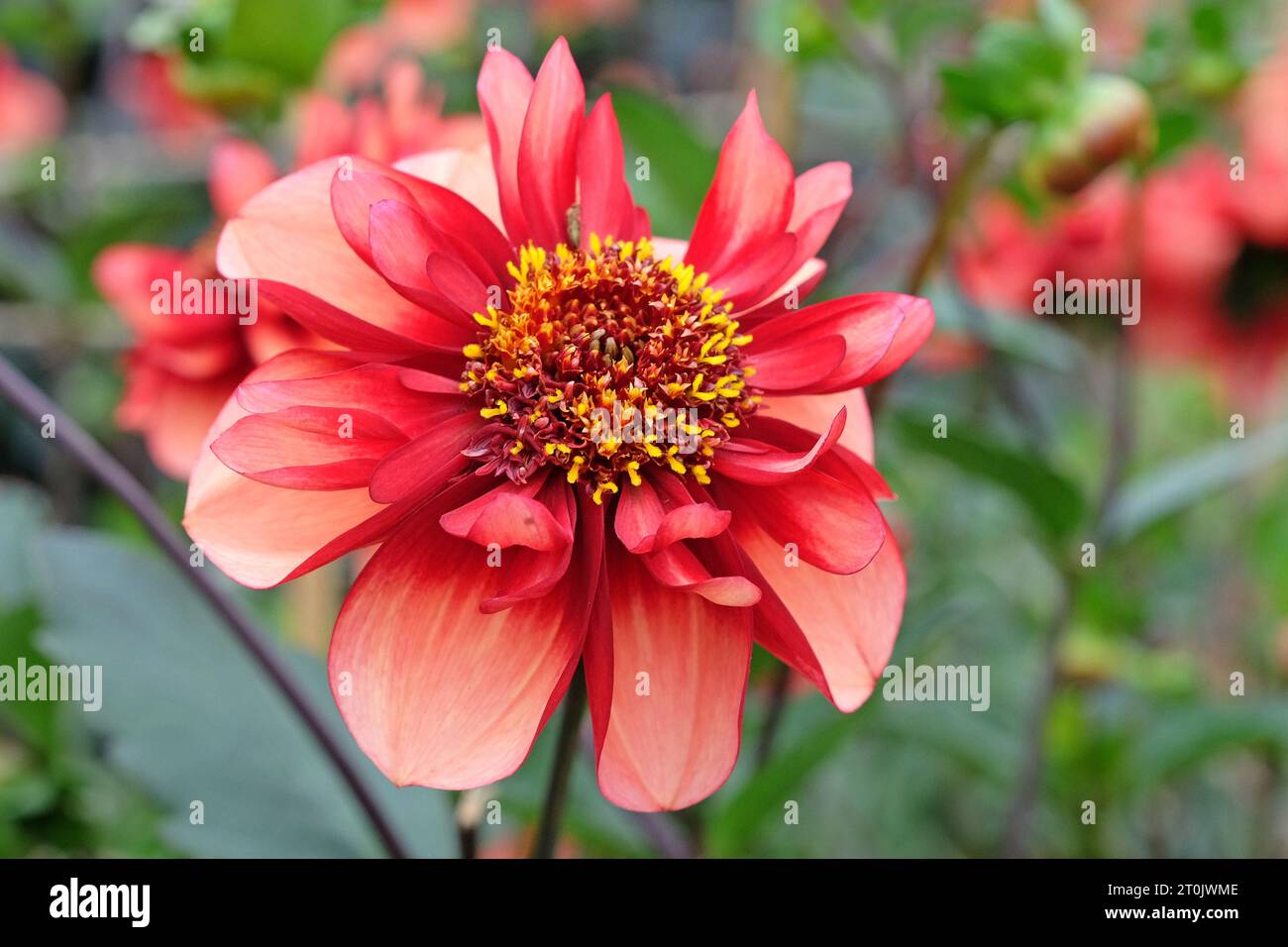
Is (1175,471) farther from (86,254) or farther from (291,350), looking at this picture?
(86,254)

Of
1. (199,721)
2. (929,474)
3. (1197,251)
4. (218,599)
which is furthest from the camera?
(929,474)

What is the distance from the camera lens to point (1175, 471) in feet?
2.53

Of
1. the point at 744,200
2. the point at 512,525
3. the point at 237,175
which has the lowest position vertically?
the point at 512,525

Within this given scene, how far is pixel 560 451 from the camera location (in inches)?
15.2

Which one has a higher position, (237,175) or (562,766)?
(237,175)

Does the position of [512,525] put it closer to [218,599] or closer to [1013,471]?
[218,599]

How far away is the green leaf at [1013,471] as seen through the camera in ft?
2.02

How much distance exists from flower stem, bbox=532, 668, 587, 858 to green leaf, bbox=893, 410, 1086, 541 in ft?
0.95

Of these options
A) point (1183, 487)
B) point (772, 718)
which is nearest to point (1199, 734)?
point (1183, 487)

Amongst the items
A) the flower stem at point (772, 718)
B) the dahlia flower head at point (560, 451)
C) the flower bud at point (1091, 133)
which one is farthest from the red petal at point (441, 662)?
the flower bud at point (1091, 133)

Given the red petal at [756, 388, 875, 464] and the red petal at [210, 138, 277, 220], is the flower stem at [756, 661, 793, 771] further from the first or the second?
the red petal at [210, 138, 277, 220]

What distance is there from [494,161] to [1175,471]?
546 millimetres

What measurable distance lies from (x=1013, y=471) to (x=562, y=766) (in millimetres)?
329
